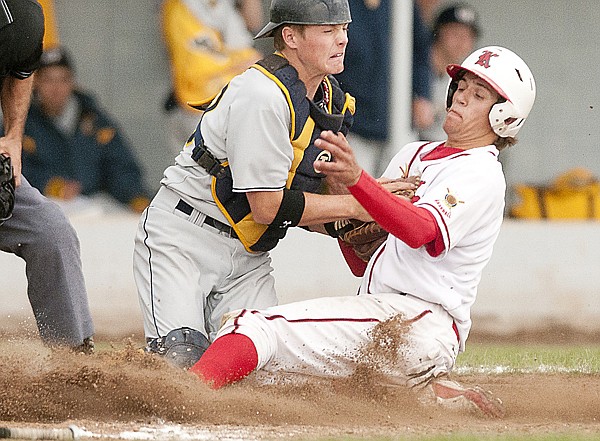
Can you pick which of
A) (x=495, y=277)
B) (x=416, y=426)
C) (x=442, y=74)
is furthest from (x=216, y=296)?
(x=442, y=74)

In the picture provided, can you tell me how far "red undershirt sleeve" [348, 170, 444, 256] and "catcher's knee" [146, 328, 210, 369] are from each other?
1.04 metres

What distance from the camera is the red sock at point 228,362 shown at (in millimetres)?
4895

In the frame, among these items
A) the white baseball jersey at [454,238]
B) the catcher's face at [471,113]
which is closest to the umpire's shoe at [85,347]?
the white baseball jersey at [454,238]

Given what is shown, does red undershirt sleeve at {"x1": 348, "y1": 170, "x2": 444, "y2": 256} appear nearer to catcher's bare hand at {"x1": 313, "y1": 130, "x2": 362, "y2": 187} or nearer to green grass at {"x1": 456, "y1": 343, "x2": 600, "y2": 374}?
catcher's bare hand at {"x1": 313, "y1": 130, "x2": 362, "y2": 187}

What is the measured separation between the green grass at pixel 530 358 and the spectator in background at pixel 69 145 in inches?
146

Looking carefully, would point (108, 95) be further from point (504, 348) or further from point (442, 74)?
point (504, 348)

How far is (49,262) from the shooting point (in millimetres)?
6023

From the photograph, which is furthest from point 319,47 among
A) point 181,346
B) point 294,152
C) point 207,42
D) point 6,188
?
point 207,42

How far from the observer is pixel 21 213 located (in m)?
5.94

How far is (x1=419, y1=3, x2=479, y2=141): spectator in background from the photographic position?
10.6 metres

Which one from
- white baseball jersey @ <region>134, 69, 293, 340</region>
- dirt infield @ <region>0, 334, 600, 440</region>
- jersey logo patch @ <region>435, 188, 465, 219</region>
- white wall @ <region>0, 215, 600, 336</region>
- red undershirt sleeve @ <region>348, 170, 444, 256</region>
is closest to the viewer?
dirt infield @ <region>0, 334, 600, 440</region>

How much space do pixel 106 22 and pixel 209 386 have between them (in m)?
6.84

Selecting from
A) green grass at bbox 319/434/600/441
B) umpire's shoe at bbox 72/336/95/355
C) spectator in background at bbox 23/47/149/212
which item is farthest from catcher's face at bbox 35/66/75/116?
green grass at bbox 319/434/600/441

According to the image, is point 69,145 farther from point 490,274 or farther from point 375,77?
point 490,274
